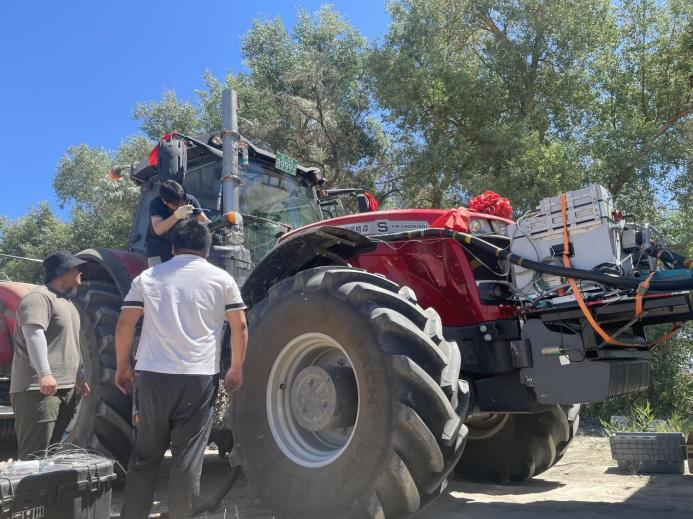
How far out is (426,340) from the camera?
3.25 meters

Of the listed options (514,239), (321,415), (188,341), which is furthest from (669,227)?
(188,341)

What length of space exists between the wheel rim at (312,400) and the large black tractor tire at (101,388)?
1.70 meters

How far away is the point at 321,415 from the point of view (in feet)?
11.7

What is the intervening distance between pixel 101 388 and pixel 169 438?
87.6 inches

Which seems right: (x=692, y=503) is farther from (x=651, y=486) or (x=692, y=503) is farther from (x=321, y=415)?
(x=321, y=415)

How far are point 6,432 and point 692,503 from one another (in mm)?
5744

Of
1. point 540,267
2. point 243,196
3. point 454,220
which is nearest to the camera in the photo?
point 540,267

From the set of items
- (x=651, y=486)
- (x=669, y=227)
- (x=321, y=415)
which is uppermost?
(x=669, y=227)

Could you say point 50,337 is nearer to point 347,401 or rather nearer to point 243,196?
point 243,196

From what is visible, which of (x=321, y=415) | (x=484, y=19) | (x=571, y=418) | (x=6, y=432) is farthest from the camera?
(x=484, y=19)

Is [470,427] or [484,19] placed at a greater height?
[484,19]

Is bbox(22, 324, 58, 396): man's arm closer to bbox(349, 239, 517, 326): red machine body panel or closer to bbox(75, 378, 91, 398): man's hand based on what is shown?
bbox(75, 378, 91, 398): man's hand

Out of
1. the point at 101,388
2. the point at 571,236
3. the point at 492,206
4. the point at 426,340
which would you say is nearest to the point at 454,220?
the point at 492,206

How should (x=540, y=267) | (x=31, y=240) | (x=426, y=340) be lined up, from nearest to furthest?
(x=426, y=340)
(x=540, y=267)
(x=31, y=240)
